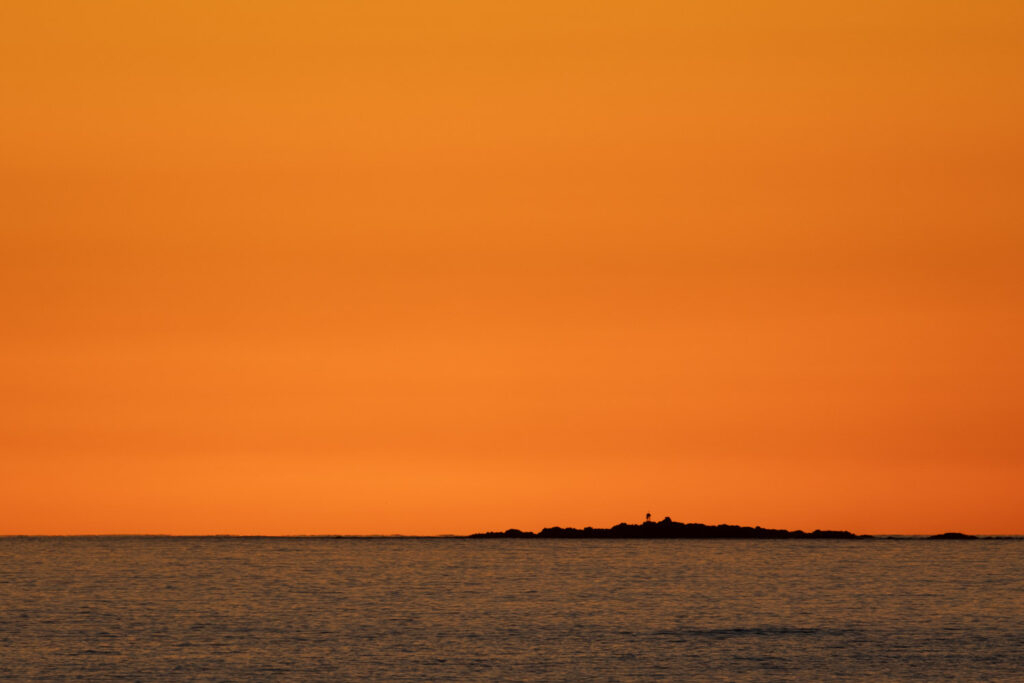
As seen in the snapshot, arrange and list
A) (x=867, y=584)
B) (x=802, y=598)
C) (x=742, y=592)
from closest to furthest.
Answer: (x=802, y=598)
(x=742, y=592)
(x=867, y=584)

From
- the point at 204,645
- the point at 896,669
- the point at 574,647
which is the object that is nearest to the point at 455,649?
the point at 574,647

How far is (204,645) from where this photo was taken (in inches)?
3738

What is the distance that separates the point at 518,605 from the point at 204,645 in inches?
1751

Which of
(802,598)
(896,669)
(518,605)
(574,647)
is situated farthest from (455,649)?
(802,598)

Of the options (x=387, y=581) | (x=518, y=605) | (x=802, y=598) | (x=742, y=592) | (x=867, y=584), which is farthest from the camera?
(x=387, y=581)

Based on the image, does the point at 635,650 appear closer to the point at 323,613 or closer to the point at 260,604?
the point at 323,613

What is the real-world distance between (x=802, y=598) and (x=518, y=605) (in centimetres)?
2938

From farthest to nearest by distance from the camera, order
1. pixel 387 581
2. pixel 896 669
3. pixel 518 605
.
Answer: pixel 387 581, pixel 518 605, pixel 896 669

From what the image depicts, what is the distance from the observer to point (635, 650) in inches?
3622

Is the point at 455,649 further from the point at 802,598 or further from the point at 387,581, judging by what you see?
the point at 387,581

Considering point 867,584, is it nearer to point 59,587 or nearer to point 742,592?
point 742,592

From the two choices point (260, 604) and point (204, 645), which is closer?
point (204, 645)

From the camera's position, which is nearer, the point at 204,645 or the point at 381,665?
the point at 381,665

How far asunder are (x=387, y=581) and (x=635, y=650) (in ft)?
312
